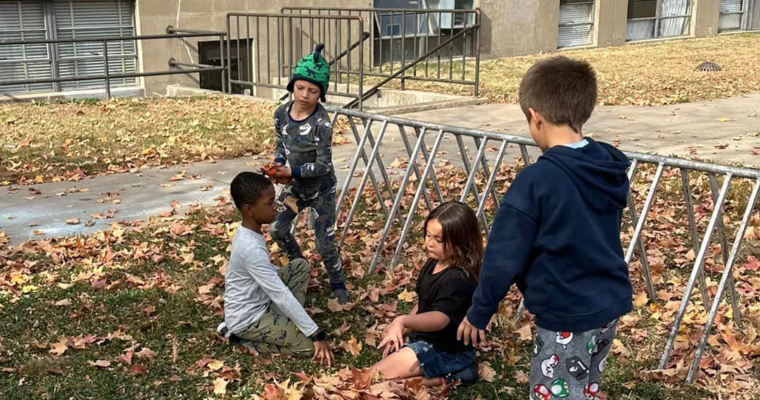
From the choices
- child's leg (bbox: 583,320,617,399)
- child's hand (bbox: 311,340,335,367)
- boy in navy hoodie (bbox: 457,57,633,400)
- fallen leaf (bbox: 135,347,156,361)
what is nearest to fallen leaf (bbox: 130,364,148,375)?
fallen leaf (bbox: 135,347,156,361)

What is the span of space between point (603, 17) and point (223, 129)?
15.5 meters

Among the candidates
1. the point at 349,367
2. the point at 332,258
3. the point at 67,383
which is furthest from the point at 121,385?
the point at 332,258

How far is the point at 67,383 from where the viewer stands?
167 inches

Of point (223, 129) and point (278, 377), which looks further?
point (223, 129)

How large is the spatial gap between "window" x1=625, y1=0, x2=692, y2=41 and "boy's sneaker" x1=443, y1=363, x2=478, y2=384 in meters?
22.3

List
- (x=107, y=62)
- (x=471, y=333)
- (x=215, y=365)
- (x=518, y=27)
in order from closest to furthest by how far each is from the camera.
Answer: (x=471, y=333)
(x=215, y=365)
(x=107, y=62)
(x=518, y=27)

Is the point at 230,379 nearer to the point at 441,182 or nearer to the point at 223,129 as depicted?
the point at 441,182

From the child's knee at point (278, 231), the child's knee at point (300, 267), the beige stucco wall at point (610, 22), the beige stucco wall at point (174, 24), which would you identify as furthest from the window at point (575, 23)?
the child's knee at point (300, 267)

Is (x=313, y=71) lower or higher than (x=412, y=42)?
higher

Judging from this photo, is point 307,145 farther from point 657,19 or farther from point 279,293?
point 657,19

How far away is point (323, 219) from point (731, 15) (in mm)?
26957

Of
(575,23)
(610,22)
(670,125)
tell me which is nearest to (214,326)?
(670,125)

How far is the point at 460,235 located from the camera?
414cm

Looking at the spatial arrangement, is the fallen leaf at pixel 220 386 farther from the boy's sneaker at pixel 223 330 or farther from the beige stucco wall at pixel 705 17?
the beige stucco wall at pixel 705 17
